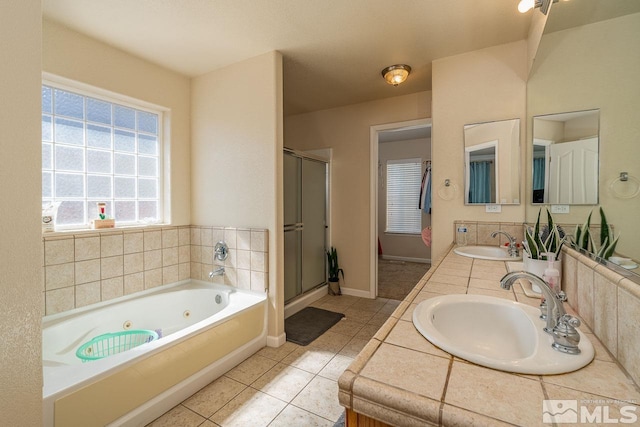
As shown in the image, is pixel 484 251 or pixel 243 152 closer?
pixel 484 251

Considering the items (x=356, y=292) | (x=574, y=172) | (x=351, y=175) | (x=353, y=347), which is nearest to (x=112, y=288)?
(x=353, y=347)

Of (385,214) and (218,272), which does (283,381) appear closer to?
(218,272)

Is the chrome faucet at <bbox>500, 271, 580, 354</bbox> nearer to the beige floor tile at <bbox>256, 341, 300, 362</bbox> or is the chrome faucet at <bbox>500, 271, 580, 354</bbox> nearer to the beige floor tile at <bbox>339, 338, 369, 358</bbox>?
the beige floor tile at <bbox>339, 338, 369, 358</bbox>

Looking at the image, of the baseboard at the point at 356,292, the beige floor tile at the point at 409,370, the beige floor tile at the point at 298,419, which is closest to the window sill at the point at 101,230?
the beige floor tile at the point at 298,419

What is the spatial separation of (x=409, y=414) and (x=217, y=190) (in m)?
2.50

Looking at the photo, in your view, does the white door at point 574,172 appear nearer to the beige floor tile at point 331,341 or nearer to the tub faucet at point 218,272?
the beige floor tile at point 331,341

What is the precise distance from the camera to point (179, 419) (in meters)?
1.56

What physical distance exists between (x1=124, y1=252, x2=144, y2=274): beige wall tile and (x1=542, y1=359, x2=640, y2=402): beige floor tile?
2.74 meters

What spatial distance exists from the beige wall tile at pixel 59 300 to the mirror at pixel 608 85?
9.66 ft

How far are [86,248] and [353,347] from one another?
2.25 m

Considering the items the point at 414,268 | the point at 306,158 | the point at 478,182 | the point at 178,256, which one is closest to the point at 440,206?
the point at 478,182

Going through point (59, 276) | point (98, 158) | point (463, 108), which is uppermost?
point (463, 108)

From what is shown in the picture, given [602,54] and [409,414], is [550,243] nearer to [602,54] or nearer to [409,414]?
[602,54]

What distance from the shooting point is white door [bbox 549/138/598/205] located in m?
1.17
